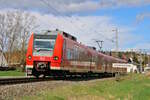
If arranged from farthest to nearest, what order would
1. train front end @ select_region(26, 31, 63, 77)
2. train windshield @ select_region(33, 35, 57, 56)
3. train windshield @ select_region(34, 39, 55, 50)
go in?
train windshield @ select_region(34, 39, 55, 50) → train windshield @ select_region(33, 35, 57, 56) → train front end @ select_region(26, 31, 63, 77)

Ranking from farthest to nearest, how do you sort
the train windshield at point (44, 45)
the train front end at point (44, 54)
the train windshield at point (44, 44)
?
the train windshield at point (44, 44), the train windshield at point (44, 45), the train front end at point (44, 54)

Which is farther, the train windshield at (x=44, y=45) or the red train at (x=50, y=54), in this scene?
the train windshield at (x=44, y=45)

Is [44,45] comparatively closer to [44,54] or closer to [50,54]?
[44,54]

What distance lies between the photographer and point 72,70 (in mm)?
25984

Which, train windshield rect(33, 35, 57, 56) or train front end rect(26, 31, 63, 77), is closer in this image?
train front end rect(26, 31, 63, 77)

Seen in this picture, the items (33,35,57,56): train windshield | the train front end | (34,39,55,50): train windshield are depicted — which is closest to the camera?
the train front end

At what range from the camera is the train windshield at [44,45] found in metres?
23.4

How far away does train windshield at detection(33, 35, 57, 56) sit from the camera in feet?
76.7

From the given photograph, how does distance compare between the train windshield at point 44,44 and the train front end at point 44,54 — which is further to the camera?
the train windshield at point 44,44

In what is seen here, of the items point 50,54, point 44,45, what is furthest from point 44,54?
point 44,45

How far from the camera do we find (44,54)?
2327 centimetres

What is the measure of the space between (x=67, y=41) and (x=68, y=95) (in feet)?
39.8

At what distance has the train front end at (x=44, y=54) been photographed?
23141 millimetres

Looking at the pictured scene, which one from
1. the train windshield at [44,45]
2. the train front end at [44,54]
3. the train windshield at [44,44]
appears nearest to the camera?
the train front end at [44,54]
